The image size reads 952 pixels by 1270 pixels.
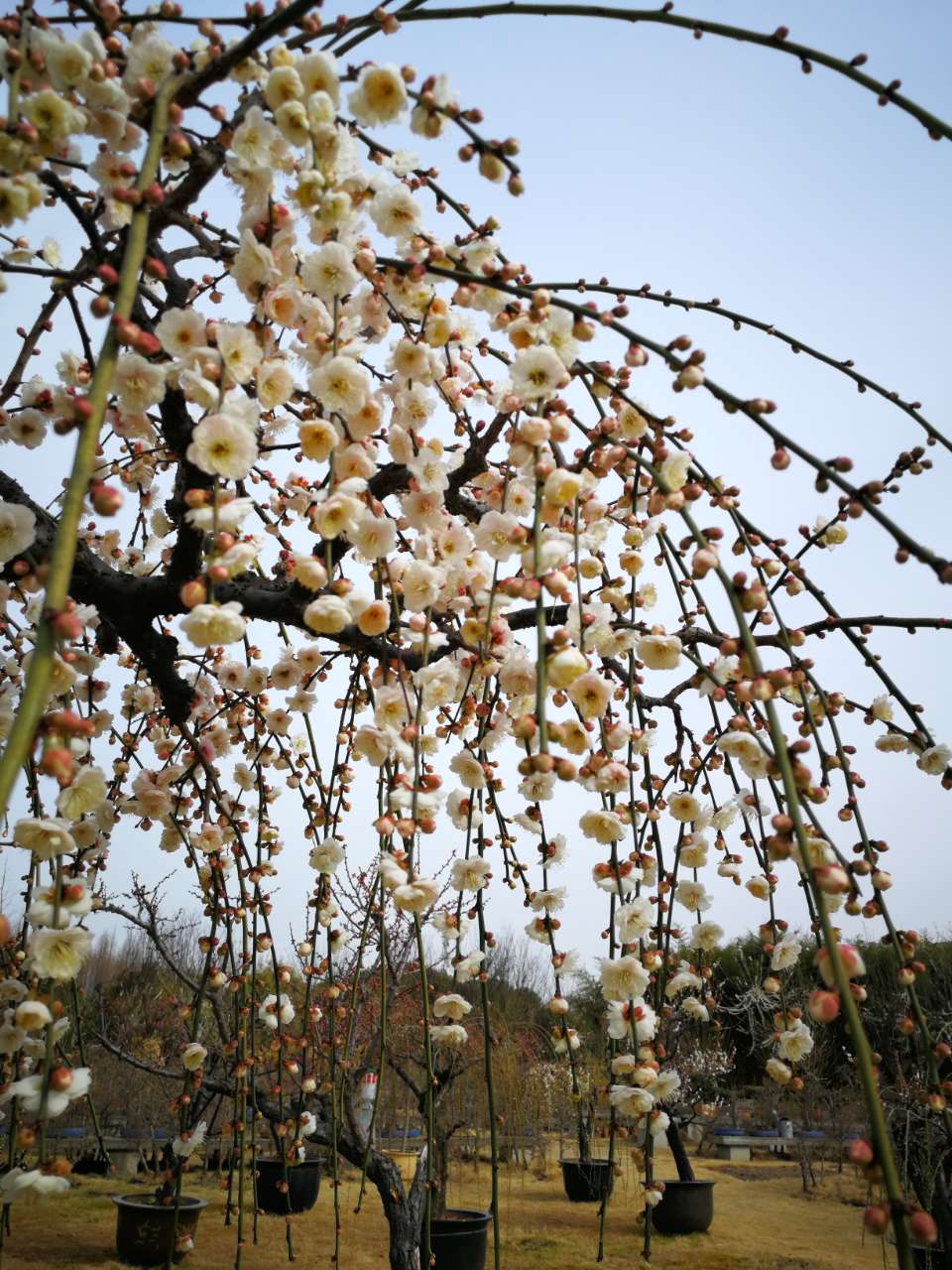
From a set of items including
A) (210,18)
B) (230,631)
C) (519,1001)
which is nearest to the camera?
(230,631)

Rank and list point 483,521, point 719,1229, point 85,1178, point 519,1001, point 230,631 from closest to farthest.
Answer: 1. point 230,631
2. point 483,521
3. point 719,1229
4. point 85,1178
5. point 519,1001

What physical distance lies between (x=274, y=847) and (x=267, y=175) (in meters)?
1.70

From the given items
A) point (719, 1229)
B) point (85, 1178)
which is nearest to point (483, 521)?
point (719, 1229)

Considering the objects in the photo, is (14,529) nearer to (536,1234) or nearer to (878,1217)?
(878,1217)

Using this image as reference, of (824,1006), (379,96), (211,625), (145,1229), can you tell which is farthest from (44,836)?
(145,1229)

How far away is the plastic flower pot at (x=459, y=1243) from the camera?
451cm

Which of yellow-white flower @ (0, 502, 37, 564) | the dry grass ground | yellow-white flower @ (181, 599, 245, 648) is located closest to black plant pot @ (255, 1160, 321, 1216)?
the dry grass ground

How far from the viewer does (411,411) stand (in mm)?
1473

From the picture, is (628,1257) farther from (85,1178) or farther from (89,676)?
(89,676)

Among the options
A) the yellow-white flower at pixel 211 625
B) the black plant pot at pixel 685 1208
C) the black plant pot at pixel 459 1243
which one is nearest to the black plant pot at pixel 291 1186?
the black plant pot at pixel 459 1243

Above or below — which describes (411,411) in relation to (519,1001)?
above

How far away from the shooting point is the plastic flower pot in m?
4.51

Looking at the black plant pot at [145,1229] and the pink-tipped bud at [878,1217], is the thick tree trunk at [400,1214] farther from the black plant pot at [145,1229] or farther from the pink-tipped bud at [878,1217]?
the pink-tipped bud at [878,1217]

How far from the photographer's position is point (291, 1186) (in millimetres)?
6742
